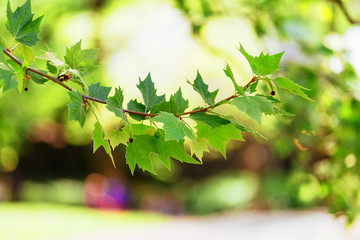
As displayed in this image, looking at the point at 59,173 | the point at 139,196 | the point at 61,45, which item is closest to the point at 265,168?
the point at 139,196

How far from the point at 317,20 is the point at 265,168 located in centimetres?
908

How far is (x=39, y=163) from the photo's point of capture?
47.6 feet

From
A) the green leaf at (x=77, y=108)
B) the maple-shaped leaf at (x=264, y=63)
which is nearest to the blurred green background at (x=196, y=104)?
the green leaf at (x=77, y=108)

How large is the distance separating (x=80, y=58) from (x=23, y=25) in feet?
0.42

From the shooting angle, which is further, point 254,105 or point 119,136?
point 119,136

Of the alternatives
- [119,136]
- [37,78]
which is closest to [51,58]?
[37,78]

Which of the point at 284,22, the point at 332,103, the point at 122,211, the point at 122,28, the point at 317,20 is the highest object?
the point at 122,28

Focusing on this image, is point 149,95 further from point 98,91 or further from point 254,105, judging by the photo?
point 254,105

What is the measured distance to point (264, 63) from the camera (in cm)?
88

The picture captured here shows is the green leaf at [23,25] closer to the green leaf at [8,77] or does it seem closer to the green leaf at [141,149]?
the green leaf at [8,77]

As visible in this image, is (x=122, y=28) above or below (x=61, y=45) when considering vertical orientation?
above

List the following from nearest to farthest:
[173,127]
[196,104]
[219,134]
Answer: [173,127] → [219,134] → [196,104]

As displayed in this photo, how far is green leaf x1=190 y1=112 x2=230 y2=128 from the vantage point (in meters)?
0.89

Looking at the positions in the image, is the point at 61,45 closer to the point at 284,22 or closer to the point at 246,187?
the point at 284,22
